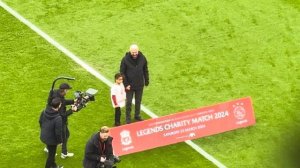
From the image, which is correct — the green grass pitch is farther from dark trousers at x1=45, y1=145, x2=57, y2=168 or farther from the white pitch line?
dark trousers at x1=45, y1=145, x2=57, y2=168

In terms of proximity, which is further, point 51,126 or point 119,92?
point 119,92

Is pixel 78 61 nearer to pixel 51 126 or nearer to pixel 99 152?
pixel 51 126

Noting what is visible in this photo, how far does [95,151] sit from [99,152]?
0.27ft

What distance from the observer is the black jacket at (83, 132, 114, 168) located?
13.8 metres

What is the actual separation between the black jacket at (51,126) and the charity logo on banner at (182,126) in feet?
4.86

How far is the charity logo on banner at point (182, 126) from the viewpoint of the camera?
16.0m

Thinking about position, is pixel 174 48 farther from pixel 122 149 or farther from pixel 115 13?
pixel 122 149

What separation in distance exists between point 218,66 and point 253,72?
3.05 ft

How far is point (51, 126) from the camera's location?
1460 centimetres

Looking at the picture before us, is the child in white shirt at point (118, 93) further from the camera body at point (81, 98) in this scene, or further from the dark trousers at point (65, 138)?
the dark trousers at point (65, 138)

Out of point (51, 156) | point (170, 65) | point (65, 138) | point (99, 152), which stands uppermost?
point (170, 65)

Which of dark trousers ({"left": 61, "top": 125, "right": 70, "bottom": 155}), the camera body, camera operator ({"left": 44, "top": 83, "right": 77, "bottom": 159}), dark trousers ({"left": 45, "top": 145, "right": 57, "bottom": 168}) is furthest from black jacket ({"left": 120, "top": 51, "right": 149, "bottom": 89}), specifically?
dark trousers ({"left": 45, "top": 145, "right": 57, "bottom": 168})

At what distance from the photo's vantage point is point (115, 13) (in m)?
20.6

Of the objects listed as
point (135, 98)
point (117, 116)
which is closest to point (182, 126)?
point (135, 98)
